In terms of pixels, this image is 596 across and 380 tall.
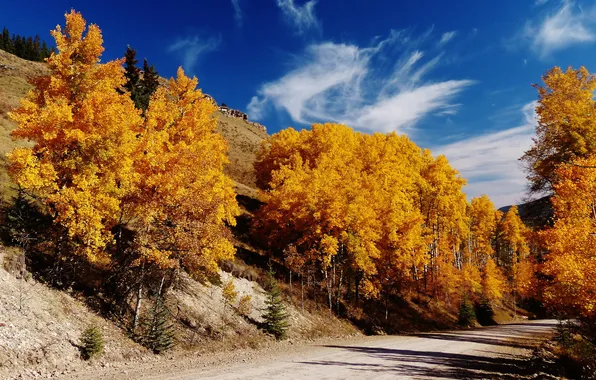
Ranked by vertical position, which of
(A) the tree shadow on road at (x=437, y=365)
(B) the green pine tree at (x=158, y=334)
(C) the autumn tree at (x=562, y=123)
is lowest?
(A) the tree shadow on road at (x=437, y=365)

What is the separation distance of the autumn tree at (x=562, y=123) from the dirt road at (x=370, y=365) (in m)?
11.1

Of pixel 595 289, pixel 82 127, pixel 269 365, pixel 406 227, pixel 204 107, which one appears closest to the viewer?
pixel 595 289

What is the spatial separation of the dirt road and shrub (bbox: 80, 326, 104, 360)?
69.1 inches

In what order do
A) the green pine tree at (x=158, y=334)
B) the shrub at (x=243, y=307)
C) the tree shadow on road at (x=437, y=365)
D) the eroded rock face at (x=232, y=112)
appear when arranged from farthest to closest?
the eroded rock face at (x=232, y=112)
the shrub at (x=243, y=307)
the green pine tree at (x=158, y=334)
the tree shadow on road at (x=437, y=365)

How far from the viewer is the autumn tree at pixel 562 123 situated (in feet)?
68.4

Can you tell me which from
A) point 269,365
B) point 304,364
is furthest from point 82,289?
point 304,364

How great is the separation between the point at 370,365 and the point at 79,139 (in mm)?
15760

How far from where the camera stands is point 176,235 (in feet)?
58.7

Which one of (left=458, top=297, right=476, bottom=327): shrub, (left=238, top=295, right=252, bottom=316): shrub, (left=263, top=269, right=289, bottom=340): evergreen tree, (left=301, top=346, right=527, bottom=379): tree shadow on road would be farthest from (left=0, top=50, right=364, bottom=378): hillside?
(left=458, top=297, right=476, bottom=327): shrub

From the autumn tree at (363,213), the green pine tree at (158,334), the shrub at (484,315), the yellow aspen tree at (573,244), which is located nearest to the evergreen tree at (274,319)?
the autumn tree at (363,213)

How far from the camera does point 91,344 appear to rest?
14531mm

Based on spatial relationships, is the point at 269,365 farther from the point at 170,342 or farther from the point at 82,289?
the point at 82,289

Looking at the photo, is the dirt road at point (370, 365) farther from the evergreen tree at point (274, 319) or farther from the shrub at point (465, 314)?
the shrub at point (465, 314)

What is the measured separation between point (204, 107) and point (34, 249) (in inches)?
493
